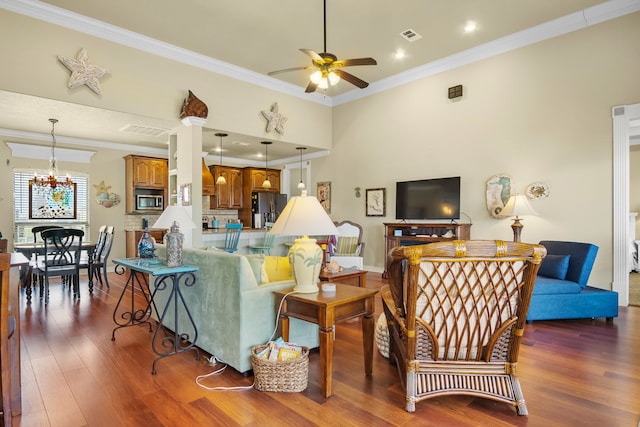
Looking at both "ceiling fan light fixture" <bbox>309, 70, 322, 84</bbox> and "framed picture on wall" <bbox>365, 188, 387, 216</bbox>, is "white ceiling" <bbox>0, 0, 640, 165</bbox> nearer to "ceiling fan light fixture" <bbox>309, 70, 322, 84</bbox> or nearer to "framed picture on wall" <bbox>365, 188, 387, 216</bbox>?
"ceiling fan light fixture" <bbox>309, 70, 322, 84</bbox>

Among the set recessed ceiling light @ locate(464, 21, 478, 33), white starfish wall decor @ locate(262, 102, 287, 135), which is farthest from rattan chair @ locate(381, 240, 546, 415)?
white starfish wall decor @ locate(262, 102, 287, 135)

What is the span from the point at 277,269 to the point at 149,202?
6.25m

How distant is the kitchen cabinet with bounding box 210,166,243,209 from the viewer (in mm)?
8961

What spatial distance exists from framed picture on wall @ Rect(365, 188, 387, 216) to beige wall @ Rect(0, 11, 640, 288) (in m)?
0.12

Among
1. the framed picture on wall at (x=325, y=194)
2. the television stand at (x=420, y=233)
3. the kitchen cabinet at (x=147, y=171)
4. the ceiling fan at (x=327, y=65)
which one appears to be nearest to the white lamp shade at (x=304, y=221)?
the ceiling fan at (x=327, y=65)

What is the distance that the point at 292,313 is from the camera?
2.45 m

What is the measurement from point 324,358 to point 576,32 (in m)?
5.23

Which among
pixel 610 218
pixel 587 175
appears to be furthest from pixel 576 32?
pixel 610 218

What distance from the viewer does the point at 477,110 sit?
5.59 metres

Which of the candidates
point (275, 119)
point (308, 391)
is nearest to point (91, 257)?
point (275, 119)

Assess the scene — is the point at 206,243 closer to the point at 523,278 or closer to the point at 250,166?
the point at 250,166

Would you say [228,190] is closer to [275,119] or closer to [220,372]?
[275,119]

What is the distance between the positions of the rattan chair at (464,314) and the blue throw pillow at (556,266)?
2.53 m

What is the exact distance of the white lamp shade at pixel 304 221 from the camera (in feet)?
7.84
